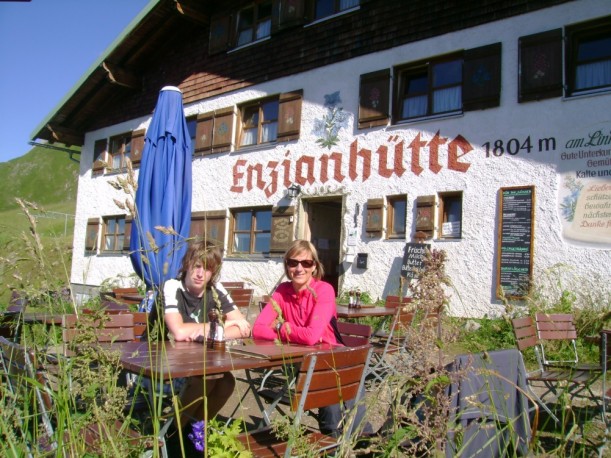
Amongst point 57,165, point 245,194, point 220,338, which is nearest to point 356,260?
point 245,194

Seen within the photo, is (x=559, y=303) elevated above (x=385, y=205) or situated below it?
below

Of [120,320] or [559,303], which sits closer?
[120,320]

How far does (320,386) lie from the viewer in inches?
89.0

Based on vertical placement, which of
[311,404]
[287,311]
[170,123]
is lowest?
[311,404]

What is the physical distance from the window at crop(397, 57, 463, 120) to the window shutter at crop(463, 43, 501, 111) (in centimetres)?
27

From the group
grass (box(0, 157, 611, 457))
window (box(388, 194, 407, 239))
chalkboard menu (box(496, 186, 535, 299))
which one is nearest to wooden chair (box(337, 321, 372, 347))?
grass (box(0, 157, 611, 457))

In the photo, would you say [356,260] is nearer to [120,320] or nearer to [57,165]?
[120,320]

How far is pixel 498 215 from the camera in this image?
779 cm

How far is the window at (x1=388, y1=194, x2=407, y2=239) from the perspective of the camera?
29.2 ft

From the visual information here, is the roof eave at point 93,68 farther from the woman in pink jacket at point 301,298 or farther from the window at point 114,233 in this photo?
the woman in pink jacket at point 301,298

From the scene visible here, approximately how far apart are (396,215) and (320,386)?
23.0 feet

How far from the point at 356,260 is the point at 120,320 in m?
6.10

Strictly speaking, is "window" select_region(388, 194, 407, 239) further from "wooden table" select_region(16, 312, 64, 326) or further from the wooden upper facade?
"wooden table" select_region(16, 312, 64, 326)

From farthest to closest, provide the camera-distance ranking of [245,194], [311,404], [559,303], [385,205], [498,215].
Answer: [245,194] < [385,205] < [498,215] < [559,303] < [311,404]
